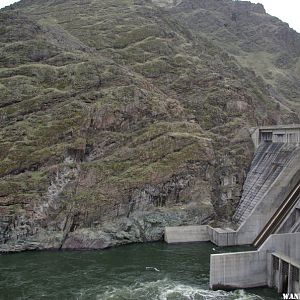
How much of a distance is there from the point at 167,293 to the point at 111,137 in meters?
30.3

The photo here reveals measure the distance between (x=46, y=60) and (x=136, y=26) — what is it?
1230 inches

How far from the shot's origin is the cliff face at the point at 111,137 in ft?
179

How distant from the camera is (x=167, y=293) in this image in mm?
37344

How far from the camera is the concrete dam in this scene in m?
38.6

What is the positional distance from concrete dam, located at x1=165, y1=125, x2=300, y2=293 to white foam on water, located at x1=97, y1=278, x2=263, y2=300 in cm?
140

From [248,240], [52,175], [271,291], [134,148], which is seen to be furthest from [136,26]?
[271,291]

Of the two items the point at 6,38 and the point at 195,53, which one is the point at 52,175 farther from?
the point at 195,53

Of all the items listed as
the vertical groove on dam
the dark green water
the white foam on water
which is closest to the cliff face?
the vertical groove on dam

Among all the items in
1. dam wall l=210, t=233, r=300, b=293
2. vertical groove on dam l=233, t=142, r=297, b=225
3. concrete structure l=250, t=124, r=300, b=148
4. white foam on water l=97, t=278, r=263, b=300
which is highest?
concrete structure l=250, t=124, r=300, b=148

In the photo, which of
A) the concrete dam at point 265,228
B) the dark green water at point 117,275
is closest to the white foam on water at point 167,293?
the dark green water at point 117,275

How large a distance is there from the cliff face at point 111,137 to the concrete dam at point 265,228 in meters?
2.38

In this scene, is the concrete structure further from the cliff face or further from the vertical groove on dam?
the cliff face

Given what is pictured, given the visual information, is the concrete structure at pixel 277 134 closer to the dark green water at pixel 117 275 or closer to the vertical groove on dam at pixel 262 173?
the vertical groove on dam at pixel 262 173

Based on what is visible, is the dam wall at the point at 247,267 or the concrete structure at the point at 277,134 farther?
the concrete structure at the point at 277,134
